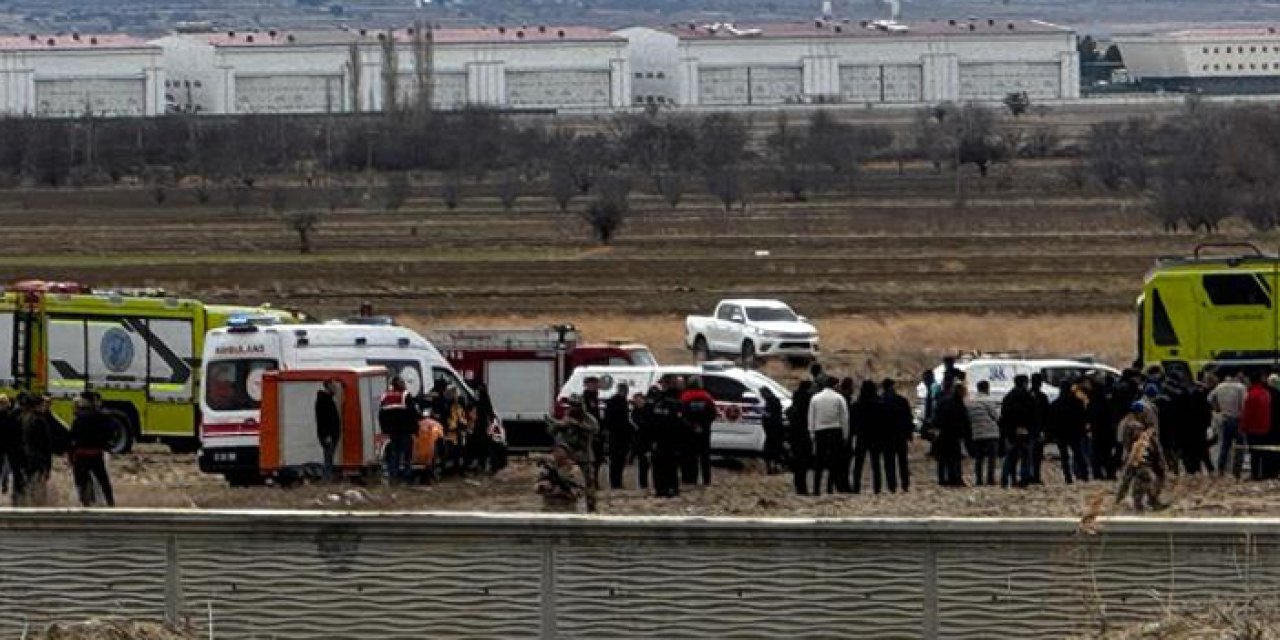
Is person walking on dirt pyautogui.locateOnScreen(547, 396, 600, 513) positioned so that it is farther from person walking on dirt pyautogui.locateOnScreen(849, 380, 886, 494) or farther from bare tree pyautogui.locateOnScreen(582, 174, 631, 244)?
bare tree pyautogui.locateOnScreen(582, 174, 631, 244)

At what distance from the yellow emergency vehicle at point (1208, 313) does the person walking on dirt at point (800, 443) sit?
9427mm

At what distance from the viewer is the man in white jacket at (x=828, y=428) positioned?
77.0ft

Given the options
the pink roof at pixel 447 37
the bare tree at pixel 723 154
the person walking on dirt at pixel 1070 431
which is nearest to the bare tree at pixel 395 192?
the bare tree at pixel 723 154

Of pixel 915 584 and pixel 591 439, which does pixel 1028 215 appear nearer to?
pixel 591 439

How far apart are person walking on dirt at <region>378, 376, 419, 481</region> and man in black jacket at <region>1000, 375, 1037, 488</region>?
4811 millimetres

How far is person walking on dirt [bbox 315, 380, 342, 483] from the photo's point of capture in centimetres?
2397

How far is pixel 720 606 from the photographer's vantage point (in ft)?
40.2

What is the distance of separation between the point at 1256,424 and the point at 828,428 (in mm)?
3434

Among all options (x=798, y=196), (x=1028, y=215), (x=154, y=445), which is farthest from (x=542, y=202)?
(x=154, y=445)

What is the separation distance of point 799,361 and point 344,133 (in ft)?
291

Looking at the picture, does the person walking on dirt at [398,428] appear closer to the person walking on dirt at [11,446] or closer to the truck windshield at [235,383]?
the truck windshield at [235,383]

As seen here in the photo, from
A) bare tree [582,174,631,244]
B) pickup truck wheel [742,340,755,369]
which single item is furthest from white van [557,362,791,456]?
bare tree [582,174,631,244]

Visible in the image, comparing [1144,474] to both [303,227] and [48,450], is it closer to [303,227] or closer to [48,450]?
[48,450]

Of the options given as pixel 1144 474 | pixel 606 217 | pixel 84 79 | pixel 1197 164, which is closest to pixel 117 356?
pixel 1144 474
